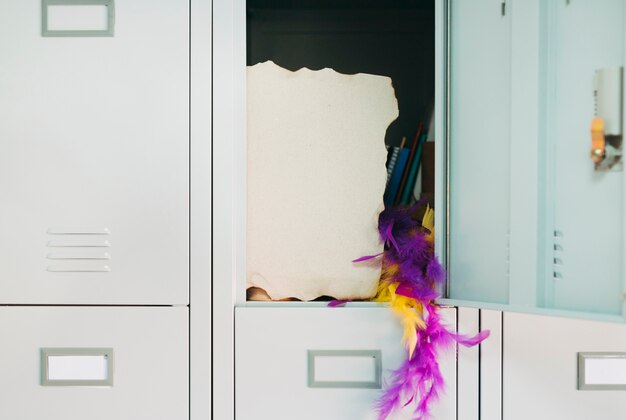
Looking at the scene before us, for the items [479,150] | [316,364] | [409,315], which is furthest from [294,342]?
[479,150]

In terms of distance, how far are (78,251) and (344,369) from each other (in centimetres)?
50

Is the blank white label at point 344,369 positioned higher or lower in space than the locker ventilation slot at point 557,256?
lower

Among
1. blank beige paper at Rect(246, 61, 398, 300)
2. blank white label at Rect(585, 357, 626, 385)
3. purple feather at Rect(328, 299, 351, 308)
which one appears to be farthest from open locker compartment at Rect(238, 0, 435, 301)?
blank white label at Rect(585, 357, 626, 385)

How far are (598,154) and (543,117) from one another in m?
0.10

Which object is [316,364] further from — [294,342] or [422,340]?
[422,340]

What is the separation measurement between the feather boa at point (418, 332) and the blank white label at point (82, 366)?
0.47 meters

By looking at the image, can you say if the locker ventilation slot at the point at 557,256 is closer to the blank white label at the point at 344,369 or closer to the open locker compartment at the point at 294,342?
the open locker compartment at the point at 294,342

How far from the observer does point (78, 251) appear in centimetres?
85

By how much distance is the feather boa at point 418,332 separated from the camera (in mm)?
831

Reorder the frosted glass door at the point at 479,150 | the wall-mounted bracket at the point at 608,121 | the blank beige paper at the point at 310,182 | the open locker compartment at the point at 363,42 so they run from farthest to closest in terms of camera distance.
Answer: the open locker compartment at the point at 363,42, the blank beige paper at the point at 310,182, the frosted glass door at the point at 479,150, the wall-mounted bracket at the point at 608,121

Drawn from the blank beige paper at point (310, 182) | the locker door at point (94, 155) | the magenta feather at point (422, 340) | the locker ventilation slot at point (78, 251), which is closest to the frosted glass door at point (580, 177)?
the magenta feather at point (422, 340)

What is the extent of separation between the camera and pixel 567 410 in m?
0.85

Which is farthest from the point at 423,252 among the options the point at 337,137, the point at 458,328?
A: the point at 337,137

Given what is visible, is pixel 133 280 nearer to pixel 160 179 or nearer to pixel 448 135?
pixel 160 179
